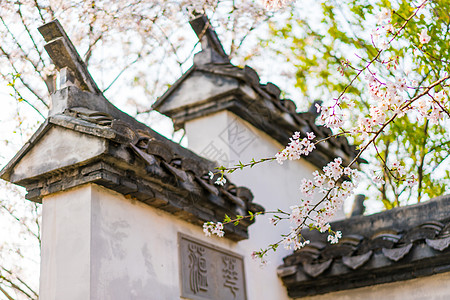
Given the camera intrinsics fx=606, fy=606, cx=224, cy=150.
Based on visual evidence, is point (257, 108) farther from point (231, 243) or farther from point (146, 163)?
point (146, 163)

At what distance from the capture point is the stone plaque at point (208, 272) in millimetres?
4543

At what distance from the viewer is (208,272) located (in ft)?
15.6

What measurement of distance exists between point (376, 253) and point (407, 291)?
0.46m

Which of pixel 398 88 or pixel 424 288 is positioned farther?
pixel 424 288

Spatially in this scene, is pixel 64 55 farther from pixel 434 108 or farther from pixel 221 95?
pixel 434 108

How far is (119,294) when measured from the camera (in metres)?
3.83

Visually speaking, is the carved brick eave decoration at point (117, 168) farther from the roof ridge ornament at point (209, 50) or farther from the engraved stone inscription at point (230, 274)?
the roof ridge ornament at point (209, 50)

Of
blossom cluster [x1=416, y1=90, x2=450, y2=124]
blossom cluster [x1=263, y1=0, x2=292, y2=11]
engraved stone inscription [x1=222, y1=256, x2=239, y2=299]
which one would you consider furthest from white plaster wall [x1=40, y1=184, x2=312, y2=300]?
blossom cluster [x1=416, y1=90, x2=450, y2=124]

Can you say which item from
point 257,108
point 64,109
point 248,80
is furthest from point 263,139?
point 64,109

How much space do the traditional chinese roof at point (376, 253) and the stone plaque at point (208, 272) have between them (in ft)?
2.66

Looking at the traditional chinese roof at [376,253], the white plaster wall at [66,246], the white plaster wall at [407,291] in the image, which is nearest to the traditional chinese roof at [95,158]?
the white plaster wall at [66,246]

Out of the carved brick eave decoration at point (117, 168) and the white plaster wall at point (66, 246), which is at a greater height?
the carved brick eave decoration at point (117, 168)

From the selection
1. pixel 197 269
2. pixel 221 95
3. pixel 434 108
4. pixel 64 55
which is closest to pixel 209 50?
pixel 221 95

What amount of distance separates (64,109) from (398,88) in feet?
7.54
